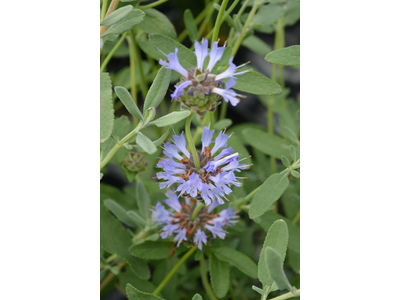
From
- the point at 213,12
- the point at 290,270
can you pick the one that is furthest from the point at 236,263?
the point at 213,12

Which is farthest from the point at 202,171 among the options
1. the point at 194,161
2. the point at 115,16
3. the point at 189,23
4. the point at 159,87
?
the point at 189,23

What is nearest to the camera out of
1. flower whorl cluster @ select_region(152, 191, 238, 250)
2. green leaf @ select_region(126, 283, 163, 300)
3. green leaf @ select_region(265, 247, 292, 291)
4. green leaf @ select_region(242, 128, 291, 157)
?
green leaf @ select_region(265, 247, 292, 291)

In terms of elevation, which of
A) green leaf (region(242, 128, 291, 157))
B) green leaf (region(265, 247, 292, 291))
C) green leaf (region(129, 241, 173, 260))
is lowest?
green leaf (region(129, 241, 173, 260))

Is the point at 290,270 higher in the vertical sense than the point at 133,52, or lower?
lower

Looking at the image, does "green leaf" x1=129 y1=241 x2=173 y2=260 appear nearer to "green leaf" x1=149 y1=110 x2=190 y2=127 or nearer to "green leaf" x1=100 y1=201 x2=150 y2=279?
"green leaf" x1=100 y1=201 x2=150 y2=279

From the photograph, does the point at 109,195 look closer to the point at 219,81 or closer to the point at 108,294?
the point at 108,294

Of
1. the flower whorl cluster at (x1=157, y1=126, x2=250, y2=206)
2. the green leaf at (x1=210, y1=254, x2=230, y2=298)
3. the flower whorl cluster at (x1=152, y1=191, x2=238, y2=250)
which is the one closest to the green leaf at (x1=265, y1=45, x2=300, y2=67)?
the flower whorl cluster at (x1=157, y1=126, x2=250, y2=206)

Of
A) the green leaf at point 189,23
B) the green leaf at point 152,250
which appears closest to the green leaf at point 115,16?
the green leaf at point 189,23
